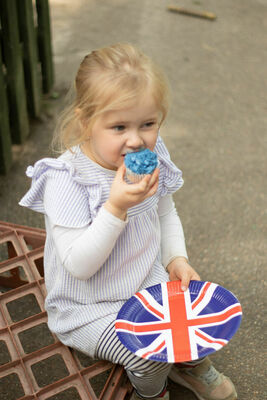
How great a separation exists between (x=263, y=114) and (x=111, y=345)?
2.74m

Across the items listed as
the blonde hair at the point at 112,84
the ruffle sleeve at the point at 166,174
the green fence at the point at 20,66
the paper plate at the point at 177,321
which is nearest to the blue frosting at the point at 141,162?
the blonde hair at the point at 112,84

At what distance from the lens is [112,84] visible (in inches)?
63.3

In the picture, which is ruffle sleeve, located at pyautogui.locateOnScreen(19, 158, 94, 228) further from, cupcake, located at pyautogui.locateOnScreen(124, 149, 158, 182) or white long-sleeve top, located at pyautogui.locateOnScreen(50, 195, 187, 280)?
cupcake, located at pyautogui.locateOnScreen(124, 149, 158, 182)

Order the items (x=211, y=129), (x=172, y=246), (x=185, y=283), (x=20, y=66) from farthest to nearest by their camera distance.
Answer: (x=211, y=129) < (x=20, y=66) < (x=172, y=246) < (x=185, y=283)

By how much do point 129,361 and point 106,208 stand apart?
518mm

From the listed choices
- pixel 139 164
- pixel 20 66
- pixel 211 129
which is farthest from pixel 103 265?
pixel 211 129

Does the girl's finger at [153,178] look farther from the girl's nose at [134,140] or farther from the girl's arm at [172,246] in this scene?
the girl's arm at [172,246]

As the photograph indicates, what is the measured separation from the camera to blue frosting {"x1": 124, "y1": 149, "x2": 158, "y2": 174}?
61.4 inches

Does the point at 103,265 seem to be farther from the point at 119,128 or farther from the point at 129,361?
the point at 119,128

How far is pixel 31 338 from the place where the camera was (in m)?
2.35

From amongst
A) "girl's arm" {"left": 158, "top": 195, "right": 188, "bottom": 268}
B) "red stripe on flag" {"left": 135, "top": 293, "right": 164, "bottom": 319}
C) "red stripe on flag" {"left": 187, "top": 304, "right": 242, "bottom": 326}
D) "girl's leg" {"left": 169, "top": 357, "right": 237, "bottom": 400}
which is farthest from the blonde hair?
"girl's leg" {"left": 169, "top": 357, "right": 237, "bottom": 400}

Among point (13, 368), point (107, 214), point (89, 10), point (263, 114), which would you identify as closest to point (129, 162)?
point (107, 214)

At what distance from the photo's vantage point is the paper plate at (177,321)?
169cm

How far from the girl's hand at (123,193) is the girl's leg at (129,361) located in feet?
1.37
